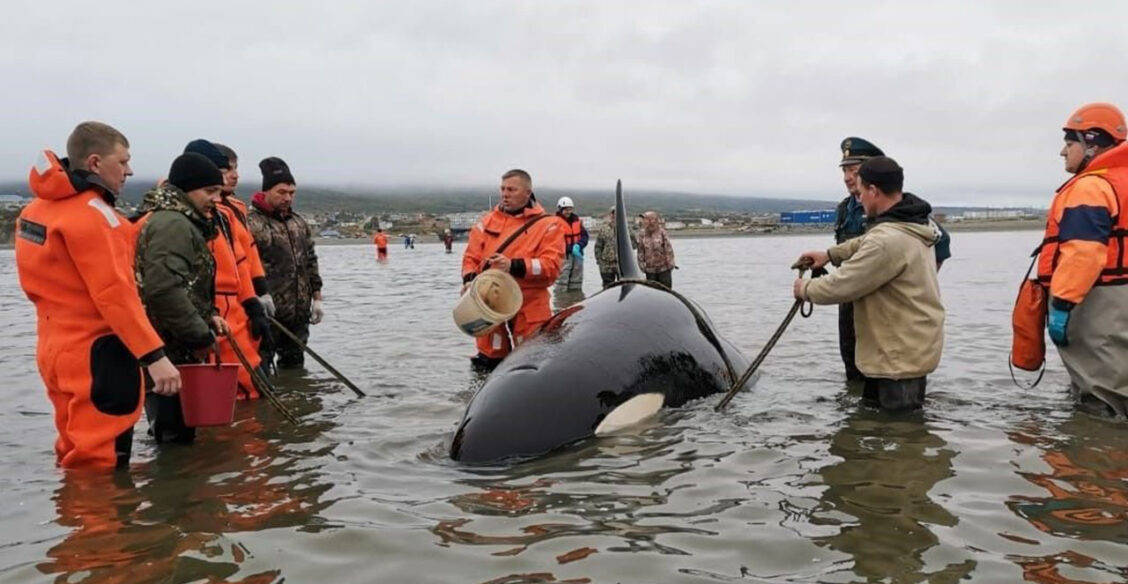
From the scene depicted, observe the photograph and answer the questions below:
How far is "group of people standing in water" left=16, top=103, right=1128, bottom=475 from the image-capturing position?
535cm

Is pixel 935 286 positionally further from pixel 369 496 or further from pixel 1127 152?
pixel 369 496

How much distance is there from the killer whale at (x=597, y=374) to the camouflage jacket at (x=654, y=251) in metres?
10.3

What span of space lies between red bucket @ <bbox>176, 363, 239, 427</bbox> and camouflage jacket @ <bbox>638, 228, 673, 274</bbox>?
13.2 m

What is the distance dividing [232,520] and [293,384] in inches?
193

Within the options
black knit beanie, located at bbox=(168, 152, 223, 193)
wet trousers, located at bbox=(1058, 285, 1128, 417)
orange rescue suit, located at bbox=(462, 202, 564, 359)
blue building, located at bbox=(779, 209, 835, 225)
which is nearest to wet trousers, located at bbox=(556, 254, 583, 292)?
orange rescue suit, located at bbox=(462, 202, 564, 359)

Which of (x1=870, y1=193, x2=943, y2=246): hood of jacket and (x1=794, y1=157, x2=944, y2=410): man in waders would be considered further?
(x1=870, y1=193, x2=943, y2=246): hood of jacket

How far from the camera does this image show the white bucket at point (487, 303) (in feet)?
27.3

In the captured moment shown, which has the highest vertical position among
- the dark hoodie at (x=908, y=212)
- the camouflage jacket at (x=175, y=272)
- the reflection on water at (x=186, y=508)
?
the dark hoodie at (x=908, y=212)

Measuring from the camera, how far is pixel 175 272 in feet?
20.9

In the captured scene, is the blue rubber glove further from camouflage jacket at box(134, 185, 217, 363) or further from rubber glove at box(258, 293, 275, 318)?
rubber glove at box(258, 293, 275, 318)

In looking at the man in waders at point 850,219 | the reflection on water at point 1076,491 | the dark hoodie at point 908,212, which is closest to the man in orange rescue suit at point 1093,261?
the reflection on water at point 1076,491

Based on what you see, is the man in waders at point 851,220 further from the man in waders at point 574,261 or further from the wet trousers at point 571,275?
the wet trousers at point 571,275

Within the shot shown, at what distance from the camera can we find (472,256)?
9914 millimetres

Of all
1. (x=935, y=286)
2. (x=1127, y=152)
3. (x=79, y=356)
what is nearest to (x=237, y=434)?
(x=79, y=356)
